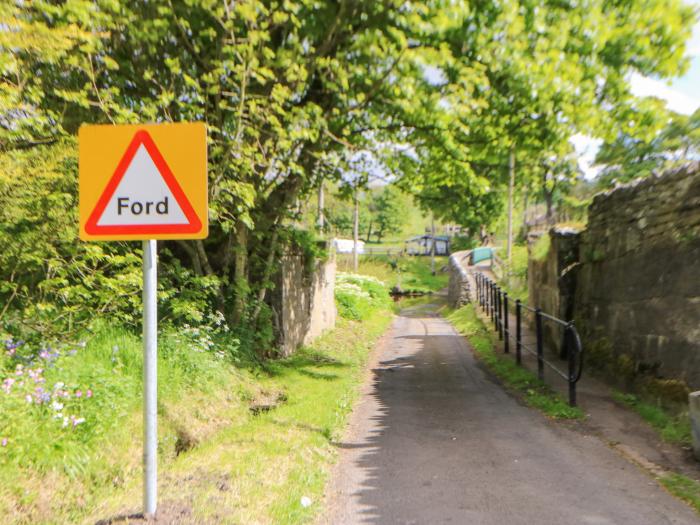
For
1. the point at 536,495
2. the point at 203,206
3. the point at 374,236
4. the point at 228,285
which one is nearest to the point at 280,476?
the point at 536,495

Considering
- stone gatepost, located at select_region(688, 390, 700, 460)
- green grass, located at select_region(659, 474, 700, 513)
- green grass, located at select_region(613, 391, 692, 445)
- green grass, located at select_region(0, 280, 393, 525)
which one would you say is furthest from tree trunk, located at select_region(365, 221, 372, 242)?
green grass, located at select_region(659, 474, 700, 513)

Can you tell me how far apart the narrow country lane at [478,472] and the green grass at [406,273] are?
25.5m

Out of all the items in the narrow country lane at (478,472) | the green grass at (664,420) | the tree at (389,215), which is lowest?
the narrow country lane at (478,472)

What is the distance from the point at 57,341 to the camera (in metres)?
5.09

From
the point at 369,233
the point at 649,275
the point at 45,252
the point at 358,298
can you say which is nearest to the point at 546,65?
the point at 649,275

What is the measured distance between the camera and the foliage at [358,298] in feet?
56.1

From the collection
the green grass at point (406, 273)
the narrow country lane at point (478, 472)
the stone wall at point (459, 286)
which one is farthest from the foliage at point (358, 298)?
the narrow country lane at point (478, 472)

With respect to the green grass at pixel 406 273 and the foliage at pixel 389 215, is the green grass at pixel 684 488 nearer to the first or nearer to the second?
the green grass at pixel 406 273

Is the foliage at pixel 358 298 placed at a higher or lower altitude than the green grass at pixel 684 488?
higher

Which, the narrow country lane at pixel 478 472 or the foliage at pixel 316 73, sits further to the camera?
the foliage at pixel 316 73

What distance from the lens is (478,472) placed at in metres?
4.49

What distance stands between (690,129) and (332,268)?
70.9 feet

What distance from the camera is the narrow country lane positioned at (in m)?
3.68

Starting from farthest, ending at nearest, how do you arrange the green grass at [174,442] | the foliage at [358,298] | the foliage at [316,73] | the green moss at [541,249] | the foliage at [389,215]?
1. the foliage at [389,215]
2. the foliage at [358,298]
3. the green moss at [541,249]
4. the foliage at [316,73]
5. the green grass at [174,442]
